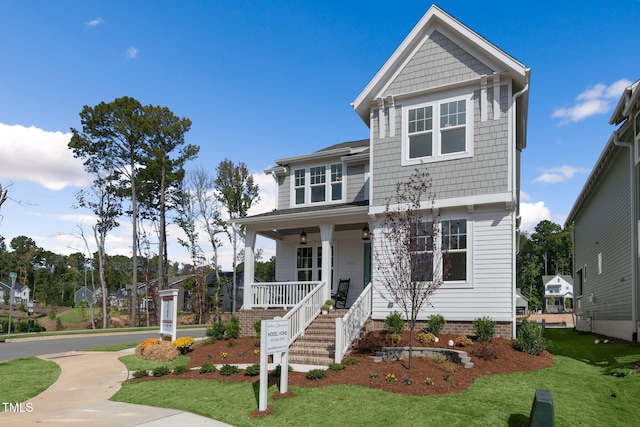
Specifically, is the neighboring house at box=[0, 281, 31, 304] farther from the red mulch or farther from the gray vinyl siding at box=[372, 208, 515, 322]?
the gray vinyl siding at box=[372, 208, 515, 322]

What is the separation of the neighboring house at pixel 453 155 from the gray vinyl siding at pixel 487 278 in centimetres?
2

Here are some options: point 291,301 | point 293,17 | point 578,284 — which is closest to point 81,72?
point 293,17

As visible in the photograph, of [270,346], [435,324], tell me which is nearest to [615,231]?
[435,324]

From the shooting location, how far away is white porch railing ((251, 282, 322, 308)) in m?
14.6

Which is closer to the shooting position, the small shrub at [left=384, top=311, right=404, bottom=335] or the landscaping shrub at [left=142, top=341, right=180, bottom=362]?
the small shrub at [left=384, top=311, right=404, bottom=335]

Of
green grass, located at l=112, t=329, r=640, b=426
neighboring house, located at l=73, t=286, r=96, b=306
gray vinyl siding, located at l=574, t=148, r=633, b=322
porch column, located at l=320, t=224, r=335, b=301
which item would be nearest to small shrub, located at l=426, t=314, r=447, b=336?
green grass, located at l=112, t=329, r=640, b=426

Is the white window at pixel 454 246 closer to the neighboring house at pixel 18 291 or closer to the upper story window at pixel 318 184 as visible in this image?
the upper story window at pixel 318 184

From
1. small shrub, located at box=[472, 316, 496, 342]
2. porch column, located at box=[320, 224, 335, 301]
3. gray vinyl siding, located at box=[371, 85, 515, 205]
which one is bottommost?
small shrub, located at box=[472, 316, 496, 342]

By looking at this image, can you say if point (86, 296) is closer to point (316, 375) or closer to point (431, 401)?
point (316, 375)

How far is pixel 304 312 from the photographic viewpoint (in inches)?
500

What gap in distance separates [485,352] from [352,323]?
10.3 feet

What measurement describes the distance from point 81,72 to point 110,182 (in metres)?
22.2

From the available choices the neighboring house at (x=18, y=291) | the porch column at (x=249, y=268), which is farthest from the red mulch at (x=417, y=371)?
the neighboring house at (x=18, y=291)

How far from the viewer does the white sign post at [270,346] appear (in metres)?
7.69
